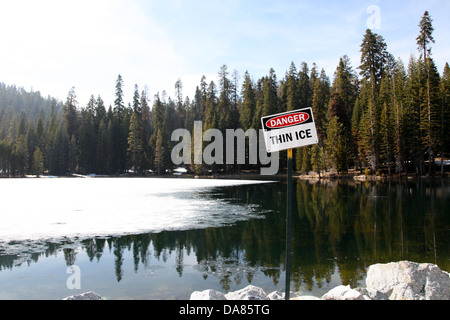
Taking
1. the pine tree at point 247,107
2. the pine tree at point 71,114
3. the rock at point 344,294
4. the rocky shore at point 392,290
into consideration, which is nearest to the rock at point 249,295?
the rocky shore at point 392,290

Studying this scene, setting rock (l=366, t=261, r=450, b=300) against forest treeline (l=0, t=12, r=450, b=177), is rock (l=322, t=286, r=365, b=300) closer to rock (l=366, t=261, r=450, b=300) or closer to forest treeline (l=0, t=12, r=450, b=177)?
rock (l=366, t=261, r=450, b=300)

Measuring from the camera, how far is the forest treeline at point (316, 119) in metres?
53.8

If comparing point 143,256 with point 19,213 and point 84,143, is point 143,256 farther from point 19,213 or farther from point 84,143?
point 84,143

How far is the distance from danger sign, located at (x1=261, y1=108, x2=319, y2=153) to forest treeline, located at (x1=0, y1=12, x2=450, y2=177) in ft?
178

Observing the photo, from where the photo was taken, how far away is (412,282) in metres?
6.08

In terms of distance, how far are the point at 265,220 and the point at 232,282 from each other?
8589 mm

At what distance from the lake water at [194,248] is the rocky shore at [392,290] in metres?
1.14

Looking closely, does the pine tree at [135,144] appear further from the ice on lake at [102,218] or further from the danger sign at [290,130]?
the danger sign at [290,130]

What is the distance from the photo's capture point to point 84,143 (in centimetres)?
8806

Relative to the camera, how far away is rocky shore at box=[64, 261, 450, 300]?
18.3 ft

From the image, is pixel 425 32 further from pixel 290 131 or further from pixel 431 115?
pixel 290 131

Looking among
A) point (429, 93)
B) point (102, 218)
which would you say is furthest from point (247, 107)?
point (102, 218)

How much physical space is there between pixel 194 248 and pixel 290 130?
7.83 metres

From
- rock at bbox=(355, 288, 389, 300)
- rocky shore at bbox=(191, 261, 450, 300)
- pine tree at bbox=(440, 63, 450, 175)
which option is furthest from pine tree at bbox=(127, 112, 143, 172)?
rock at bbox=(355, 288, 389, 300)
